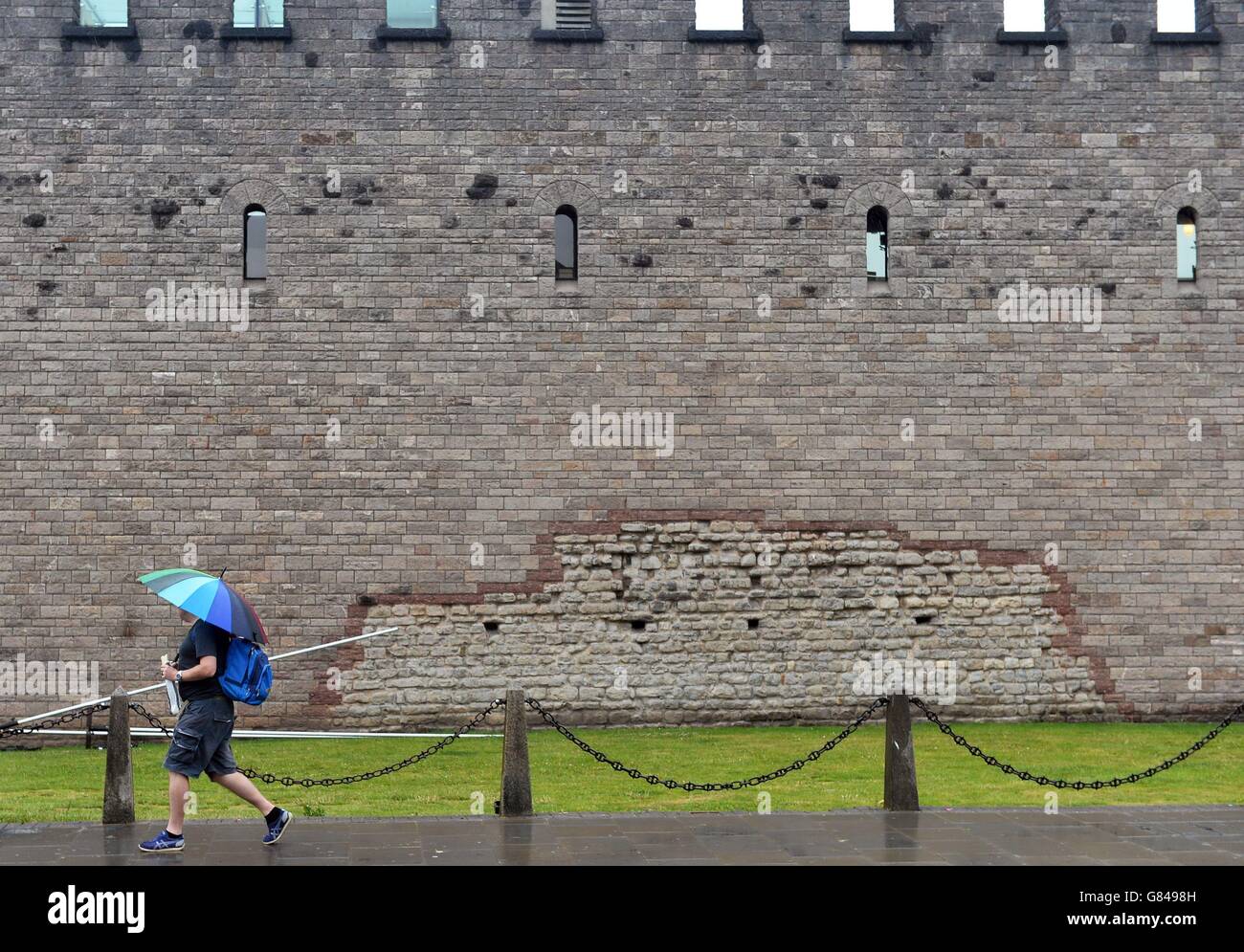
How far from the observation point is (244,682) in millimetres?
7422

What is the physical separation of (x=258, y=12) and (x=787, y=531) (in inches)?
328

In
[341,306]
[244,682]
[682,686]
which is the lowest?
[682,686]

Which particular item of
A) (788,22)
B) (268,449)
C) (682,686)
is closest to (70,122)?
(268,449)

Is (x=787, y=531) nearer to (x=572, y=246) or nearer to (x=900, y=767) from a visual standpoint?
(x=572, y=246)

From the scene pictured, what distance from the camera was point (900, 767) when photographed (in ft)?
28.7

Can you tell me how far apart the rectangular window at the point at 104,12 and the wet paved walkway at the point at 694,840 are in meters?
9.68

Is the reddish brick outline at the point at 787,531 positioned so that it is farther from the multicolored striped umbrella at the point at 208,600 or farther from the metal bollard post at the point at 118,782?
the multicolored striped umbrella at the point at 208,600

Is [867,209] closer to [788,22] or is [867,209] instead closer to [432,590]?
[788,22]

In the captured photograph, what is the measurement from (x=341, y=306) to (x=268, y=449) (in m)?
1.77

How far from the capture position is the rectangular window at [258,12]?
1441 centimetres
